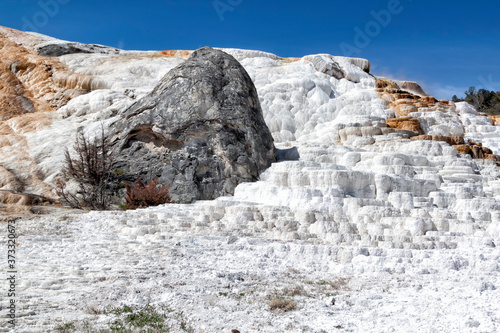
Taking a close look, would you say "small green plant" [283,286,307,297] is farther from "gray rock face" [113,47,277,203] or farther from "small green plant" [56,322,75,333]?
"gray rock face" [113,47,277,203]

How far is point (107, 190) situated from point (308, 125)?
802cm

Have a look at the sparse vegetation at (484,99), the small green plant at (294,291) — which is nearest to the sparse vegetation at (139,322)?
the small green plant at (294,291)

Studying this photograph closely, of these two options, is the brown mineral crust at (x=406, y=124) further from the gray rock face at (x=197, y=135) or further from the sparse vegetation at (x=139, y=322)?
the sparse vegetation at (x=139, y=322)

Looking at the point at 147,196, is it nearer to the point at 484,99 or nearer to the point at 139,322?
the point at 139,322

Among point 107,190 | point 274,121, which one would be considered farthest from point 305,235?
point 274,121

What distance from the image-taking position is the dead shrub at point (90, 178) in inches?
381

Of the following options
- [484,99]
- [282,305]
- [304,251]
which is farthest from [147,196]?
[484,99]

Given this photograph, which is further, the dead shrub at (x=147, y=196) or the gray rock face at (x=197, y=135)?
the gray rock face at (x=197, y=135)

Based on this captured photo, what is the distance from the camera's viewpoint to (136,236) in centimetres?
657

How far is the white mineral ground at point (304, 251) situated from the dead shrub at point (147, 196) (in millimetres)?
766

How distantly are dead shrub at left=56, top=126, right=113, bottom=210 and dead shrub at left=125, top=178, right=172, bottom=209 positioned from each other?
0.62 meters

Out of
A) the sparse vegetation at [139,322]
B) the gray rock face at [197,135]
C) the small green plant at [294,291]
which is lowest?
the sparse vegetation at [139,322]

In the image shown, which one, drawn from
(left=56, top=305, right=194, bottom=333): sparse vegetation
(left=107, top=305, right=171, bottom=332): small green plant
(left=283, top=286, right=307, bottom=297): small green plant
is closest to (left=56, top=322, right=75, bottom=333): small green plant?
(left=56, top=305, right=194, bottom=333): sparse vegetation

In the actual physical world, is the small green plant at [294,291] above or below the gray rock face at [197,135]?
below
